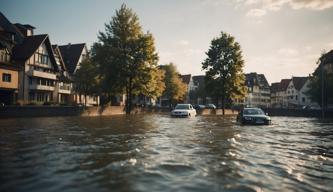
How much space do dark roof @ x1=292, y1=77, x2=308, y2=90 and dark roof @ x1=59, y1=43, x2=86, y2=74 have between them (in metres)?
81.2

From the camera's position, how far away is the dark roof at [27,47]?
4809 cm

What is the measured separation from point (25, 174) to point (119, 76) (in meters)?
36.8

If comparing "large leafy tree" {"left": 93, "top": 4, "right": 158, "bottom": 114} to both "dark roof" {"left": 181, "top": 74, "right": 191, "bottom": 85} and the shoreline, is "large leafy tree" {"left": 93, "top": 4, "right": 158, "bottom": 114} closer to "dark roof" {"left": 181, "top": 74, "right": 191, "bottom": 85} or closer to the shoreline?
the shoreline

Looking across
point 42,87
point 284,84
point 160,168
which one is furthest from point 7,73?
point 284,84

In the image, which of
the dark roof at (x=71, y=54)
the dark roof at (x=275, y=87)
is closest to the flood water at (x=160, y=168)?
the dark roof at (x=71, y=54)

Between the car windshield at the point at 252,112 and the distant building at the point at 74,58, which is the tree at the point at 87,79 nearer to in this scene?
the distant building at the point at 74,58

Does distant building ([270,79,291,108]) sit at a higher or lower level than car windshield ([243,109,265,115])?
higher

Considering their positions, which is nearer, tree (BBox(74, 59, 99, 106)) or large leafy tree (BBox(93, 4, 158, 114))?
large leafy tree (BBox(93, 4, 158, 114))

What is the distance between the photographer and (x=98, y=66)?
4519 centimetres

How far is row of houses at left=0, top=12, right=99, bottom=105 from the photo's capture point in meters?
42.4

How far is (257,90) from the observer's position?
128 meters

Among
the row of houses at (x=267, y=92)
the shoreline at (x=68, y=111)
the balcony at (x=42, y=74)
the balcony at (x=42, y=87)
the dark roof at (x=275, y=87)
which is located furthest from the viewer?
the dark roof at (x=275, y=87)

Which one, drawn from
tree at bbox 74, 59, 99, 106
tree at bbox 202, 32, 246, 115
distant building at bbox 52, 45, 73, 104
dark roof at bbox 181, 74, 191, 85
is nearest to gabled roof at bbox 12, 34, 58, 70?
distant building at bbox 52, 45, 73, 104

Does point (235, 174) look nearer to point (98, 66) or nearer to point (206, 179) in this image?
point (206, 179)
